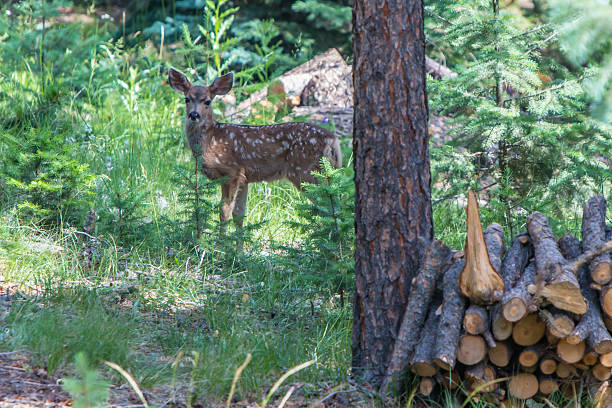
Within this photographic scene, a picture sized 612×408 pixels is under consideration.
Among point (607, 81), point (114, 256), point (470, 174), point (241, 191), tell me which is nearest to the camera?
point (607, 81)

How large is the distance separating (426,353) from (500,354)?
35 centimetres

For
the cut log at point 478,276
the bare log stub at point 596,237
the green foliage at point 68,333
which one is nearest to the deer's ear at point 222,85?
the green foliage at point 68,333

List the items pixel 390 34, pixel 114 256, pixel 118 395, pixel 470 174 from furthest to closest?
1. pixel 470 174
2. pixel 114 256
3. pixel 390 34
4. pixel 118 395

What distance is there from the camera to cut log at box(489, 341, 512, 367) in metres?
3.26

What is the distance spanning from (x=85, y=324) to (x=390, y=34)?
2.21 m

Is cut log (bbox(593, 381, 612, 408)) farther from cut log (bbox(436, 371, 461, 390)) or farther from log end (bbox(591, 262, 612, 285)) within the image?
cut log (bbox(436, 371, 461, 390))

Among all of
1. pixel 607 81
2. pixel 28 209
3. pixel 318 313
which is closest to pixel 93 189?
pixel 28 209

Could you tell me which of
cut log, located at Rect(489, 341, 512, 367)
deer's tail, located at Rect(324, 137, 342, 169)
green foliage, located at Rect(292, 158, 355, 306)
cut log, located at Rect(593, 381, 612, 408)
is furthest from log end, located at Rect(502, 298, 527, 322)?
deer's tail, located at Rect(324, 137, 342, 169)

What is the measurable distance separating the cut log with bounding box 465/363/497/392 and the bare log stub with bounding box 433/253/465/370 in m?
0.13

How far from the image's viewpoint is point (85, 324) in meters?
3.68

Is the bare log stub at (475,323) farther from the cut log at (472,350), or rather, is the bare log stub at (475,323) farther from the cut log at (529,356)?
the cut log at (529,356)

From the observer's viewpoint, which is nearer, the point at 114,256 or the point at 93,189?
the point at 114,256

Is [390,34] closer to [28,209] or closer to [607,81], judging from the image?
[607,81]

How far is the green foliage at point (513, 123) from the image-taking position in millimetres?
5898
